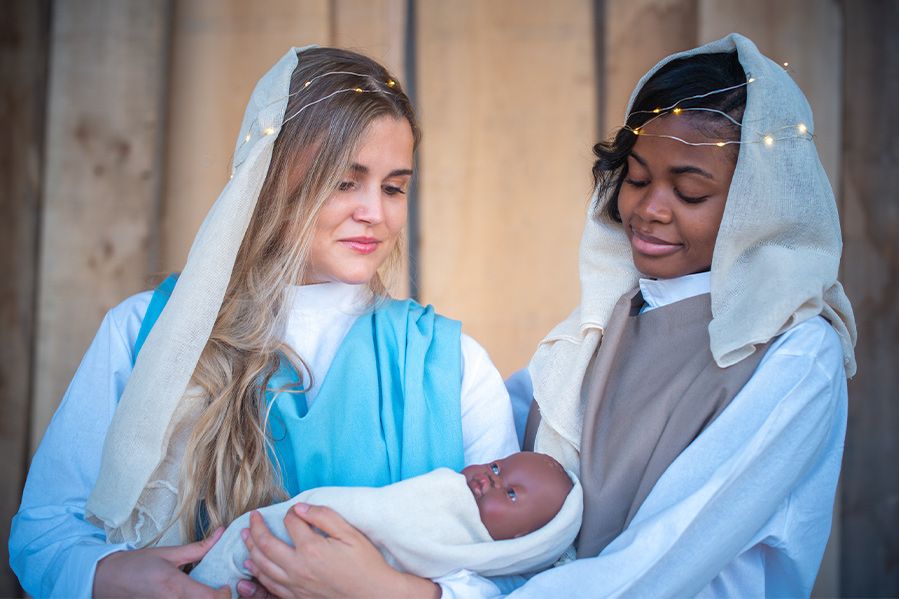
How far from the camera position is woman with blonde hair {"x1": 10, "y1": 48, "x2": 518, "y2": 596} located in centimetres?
200

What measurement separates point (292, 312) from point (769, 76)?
4.62 ft

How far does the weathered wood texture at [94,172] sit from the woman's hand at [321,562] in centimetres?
220

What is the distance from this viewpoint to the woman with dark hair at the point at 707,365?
185 cm

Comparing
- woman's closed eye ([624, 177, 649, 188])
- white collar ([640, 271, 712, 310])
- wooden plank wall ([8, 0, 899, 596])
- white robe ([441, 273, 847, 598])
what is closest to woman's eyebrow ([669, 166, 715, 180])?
woman's closed eye ([624, 177, 649, 188])

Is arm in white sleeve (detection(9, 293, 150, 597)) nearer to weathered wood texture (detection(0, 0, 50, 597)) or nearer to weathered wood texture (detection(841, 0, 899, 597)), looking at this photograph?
weathered wood texture (detection(0, 0, 50, 597))

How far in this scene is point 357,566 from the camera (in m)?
1.83

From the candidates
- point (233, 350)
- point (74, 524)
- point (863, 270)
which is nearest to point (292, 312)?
point (233, 350)

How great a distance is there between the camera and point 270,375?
2.21m

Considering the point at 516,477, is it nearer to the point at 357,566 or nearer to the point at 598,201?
the point at 357,566

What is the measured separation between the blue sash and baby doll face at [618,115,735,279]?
1.97ft

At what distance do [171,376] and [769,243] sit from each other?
150 cm

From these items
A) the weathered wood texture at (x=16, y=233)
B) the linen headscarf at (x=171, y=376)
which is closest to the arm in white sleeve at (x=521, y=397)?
the linen headscarf at (x=171, y=376)

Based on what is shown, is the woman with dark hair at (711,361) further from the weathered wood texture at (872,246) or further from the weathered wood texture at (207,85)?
the weathered wood texture at (207,85)

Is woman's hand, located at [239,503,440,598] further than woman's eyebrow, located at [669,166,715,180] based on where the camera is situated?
No
